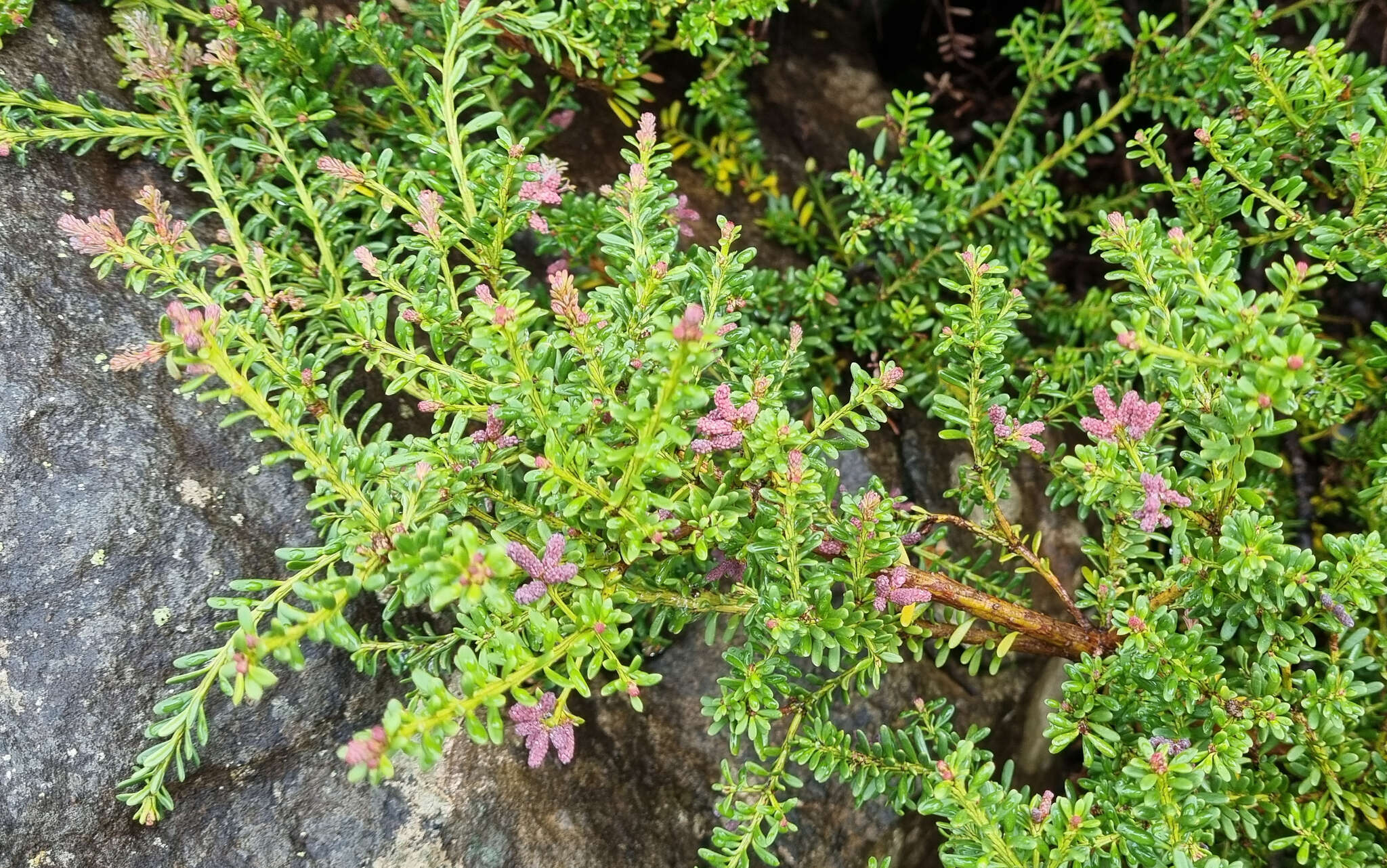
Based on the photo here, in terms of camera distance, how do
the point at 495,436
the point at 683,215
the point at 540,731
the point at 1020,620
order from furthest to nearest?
the point at 683,215 < the point at 1020,620 < the point at 495,436 < the point at 540,731

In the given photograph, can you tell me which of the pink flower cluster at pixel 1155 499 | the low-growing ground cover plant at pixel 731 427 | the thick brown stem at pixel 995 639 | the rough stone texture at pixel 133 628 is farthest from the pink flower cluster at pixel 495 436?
the pink flower cluster at pixel 1155 499

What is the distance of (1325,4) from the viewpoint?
112 inches

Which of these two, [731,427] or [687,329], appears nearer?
[687,329]

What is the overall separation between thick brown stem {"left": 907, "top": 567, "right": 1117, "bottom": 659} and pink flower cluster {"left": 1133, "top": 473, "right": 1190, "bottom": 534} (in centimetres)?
46

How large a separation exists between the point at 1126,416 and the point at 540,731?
139 cm

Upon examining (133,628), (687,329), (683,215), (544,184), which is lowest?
(133,628)

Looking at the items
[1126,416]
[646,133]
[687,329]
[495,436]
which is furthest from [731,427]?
[1126,416]

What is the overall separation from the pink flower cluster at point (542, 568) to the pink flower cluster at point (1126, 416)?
1.14 meters

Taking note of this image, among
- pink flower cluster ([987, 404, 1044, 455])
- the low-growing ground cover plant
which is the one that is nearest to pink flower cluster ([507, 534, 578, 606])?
the low-growing ground cover plant

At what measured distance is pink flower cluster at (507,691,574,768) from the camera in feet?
5.84

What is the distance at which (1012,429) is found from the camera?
2.22 meters

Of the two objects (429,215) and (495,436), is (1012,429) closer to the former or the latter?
(495,436)

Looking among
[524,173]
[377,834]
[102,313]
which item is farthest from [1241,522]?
[102,313]

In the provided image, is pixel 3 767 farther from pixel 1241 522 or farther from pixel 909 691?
pixel 1241 522
